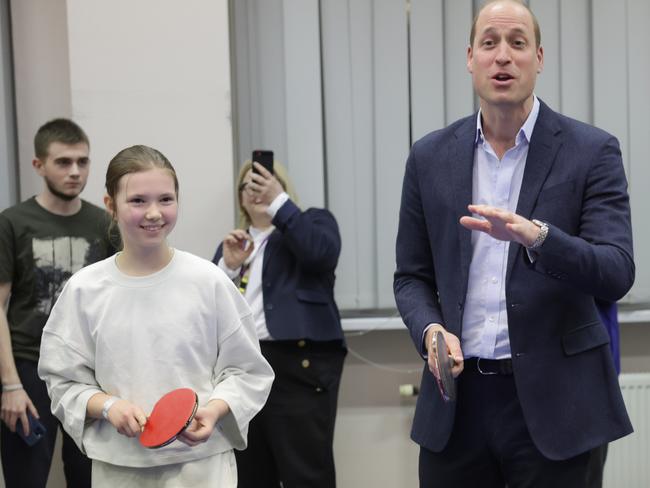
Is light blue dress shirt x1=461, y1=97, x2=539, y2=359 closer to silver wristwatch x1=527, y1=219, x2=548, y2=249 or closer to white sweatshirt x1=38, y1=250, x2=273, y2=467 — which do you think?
silver wristwatch x1=527, y1=219, x2=548, y2=249

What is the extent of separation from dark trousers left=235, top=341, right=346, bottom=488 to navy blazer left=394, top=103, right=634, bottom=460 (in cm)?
129

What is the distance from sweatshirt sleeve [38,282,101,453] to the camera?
1896 millimetres

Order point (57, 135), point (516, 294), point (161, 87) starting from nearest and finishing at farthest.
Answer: point (516, 294), point (57, 135), point (161, 87)

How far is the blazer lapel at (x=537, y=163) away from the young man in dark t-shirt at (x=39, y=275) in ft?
5.92

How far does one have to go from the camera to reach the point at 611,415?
5.63 ft

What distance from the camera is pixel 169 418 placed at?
5.64ft

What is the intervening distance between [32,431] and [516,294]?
1.85m

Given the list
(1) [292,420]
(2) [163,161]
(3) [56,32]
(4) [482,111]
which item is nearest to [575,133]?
(4) [482,111]

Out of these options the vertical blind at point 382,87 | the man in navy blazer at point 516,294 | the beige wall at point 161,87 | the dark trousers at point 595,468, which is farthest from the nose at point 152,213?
the vertical blind at point 382,87

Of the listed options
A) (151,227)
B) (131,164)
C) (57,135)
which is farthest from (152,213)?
(57,135)

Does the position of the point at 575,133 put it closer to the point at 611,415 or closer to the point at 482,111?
the point at 482,111

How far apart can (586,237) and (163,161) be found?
0.97m

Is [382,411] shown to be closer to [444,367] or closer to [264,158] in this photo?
[264,158]

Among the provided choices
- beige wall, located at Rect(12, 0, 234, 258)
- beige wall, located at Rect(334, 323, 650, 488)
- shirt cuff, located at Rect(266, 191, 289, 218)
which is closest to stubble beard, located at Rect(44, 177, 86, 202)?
beige wall, located at Rect(12, 0, 234, 258)
